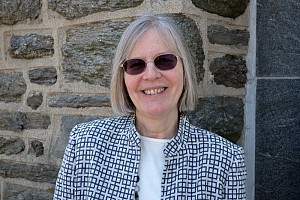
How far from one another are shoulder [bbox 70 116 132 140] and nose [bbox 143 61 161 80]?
1.04 feet

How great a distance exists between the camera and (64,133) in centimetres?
227

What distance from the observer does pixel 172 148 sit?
152 cm

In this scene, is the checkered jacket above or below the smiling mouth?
below

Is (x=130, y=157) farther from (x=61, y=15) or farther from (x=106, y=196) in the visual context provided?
(x=61, y=15)

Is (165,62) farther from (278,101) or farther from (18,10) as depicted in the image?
(18,10)

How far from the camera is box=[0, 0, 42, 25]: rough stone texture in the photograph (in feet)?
7.66

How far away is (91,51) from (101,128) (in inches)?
28.7

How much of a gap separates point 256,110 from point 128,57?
4.17ft

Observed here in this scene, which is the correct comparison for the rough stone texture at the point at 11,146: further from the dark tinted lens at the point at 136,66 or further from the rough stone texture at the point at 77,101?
the dark tinted lens at the point at 136,66

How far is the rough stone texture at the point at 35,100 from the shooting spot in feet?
7.69

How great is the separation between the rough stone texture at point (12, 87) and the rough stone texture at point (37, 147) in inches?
14.3

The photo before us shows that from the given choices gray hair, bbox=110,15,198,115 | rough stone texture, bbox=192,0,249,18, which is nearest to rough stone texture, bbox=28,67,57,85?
gray hair, bbox=110,15,198,115

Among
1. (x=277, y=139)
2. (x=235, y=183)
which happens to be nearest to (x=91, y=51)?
(x=235, y=183)

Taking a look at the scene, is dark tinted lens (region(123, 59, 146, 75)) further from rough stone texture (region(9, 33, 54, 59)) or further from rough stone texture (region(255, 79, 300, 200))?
rough stone texture (region(255, 79, 300, 200))
